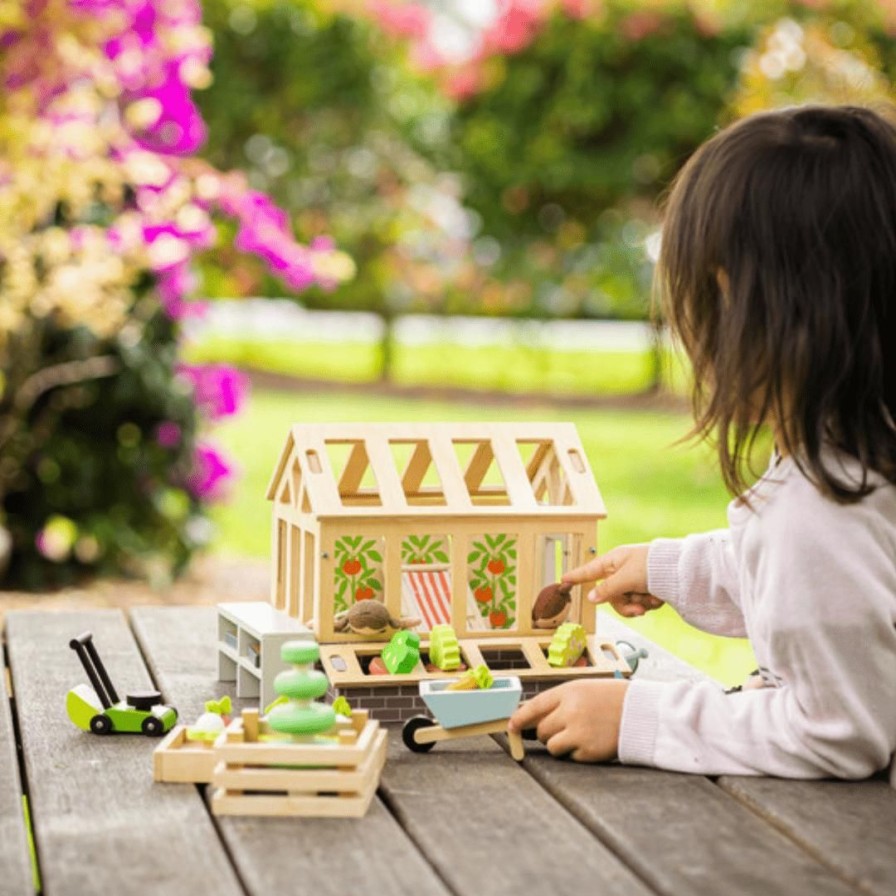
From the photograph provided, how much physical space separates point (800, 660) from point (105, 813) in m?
0.80

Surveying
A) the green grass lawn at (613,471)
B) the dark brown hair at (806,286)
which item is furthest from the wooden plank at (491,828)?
the green grass lawn at (613,471)

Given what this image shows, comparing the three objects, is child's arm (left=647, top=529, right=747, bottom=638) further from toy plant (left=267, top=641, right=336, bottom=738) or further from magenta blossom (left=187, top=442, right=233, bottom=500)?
magenta blossom (left=187, top=442, right=233, bottom=500)

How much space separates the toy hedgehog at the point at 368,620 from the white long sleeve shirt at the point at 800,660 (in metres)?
0.36

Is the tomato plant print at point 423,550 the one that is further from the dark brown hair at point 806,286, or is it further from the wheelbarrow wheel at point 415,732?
the dark brown hair at point 806,286

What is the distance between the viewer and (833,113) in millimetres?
1967

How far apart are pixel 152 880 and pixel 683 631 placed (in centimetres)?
467

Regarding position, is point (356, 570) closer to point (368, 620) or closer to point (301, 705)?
point (368, 620)

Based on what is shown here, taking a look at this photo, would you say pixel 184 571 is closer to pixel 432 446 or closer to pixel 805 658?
pixel 432 446

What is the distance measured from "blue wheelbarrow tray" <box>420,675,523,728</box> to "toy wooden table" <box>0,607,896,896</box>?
5 centimetres

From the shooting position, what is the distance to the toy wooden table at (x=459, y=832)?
5.07 ft

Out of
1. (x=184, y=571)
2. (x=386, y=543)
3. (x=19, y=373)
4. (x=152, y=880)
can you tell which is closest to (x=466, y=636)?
(x=386, y=543)

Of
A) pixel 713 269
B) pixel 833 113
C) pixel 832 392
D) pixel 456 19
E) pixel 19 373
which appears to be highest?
pixel 456 19

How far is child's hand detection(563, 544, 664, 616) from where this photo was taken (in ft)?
7.46

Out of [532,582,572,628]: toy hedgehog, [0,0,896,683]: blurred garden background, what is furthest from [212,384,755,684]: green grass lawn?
[532,582,572,628]: toy hedgehog
